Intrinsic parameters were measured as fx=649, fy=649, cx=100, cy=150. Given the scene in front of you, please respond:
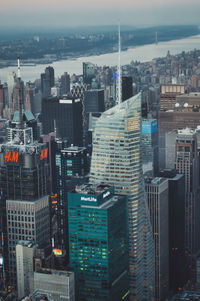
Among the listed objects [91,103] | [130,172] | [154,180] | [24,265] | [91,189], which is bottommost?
[24,265]

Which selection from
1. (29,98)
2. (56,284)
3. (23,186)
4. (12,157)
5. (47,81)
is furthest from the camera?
(47,81)

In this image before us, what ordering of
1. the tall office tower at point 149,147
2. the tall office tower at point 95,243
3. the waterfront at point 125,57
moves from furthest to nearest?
the waterfront at point 125,57
the tall office tower at point 149,147
the tall office tower at point 95,243

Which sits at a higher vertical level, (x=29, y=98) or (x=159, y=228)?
(x=29, y=98)

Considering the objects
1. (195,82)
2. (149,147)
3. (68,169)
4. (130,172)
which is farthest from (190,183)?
(195,82)

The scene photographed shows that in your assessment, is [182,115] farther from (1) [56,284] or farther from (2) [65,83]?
(1) [56,284]

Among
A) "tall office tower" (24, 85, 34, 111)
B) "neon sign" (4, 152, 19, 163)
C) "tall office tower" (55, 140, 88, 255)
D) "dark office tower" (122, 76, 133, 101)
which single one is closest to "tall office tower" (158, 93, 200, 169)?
"dark office tower" (122, 76, 133, 101)

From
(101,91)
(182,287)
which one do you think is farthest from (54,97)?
(182,287)

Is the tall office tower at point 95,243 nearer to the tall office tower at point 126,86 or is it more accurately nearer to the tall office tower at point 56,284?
the tall office tower at point 56,284

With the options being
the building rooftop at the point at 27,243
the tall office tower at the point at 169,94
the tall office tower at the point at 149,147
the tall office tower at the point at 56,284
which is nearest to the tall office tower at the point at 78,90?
the tall office tower at the point at 169,94

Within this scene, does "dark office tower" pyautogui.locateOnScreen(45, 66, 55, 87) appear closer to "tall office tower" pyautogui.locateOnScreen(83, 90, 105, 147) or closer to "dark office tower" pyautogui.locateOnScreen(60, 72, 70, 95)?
"dark office tower" pyautogui.locateOnScreen(60, 72, 70, 95)
